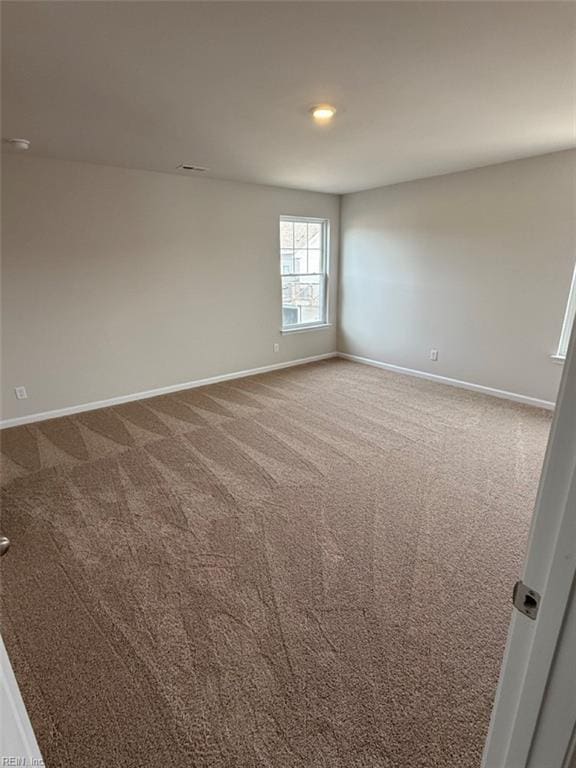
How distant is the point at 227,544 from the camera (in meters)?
2.10

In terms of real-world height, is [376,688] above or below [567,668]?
below

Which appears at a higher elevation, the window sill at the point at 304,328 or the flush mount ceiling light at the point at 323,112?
the flush mount ceiling light at the point at 323,112

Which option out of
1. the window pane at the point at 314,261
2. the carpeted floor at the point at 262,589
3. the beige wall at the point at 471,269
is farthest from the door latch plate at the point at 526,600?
the window pane at the point at 314,261

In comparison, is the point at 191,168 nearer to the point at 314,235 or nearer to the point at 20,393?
the point at 314,235

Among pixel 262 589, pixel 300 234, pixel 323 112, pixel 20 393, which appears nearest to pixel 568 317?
pixel 323 112

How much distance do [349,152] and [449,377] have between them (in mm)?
2853

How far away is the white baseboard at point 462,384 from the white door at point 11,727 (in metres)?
4.46

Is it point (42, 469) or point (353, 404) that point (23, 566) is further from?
point (353, 404)

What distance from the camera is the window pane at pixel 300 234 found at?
5.33 m

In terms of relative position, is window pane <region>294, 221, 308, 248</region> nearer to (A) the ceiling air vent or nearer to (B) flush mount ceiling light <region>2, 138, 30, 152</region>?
(A) the ceiling air vent

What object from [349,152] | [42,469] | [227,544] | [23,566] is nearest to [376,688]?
[227,544]

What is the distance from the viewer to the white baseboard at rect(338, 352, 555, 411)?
400 cm

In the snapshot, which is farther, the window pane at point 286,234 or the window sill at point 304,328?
the window sill at point 304,328

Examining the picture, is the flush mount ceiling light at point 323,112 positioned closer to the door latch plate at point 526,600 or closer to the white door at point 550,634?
the white door at point 550,634
